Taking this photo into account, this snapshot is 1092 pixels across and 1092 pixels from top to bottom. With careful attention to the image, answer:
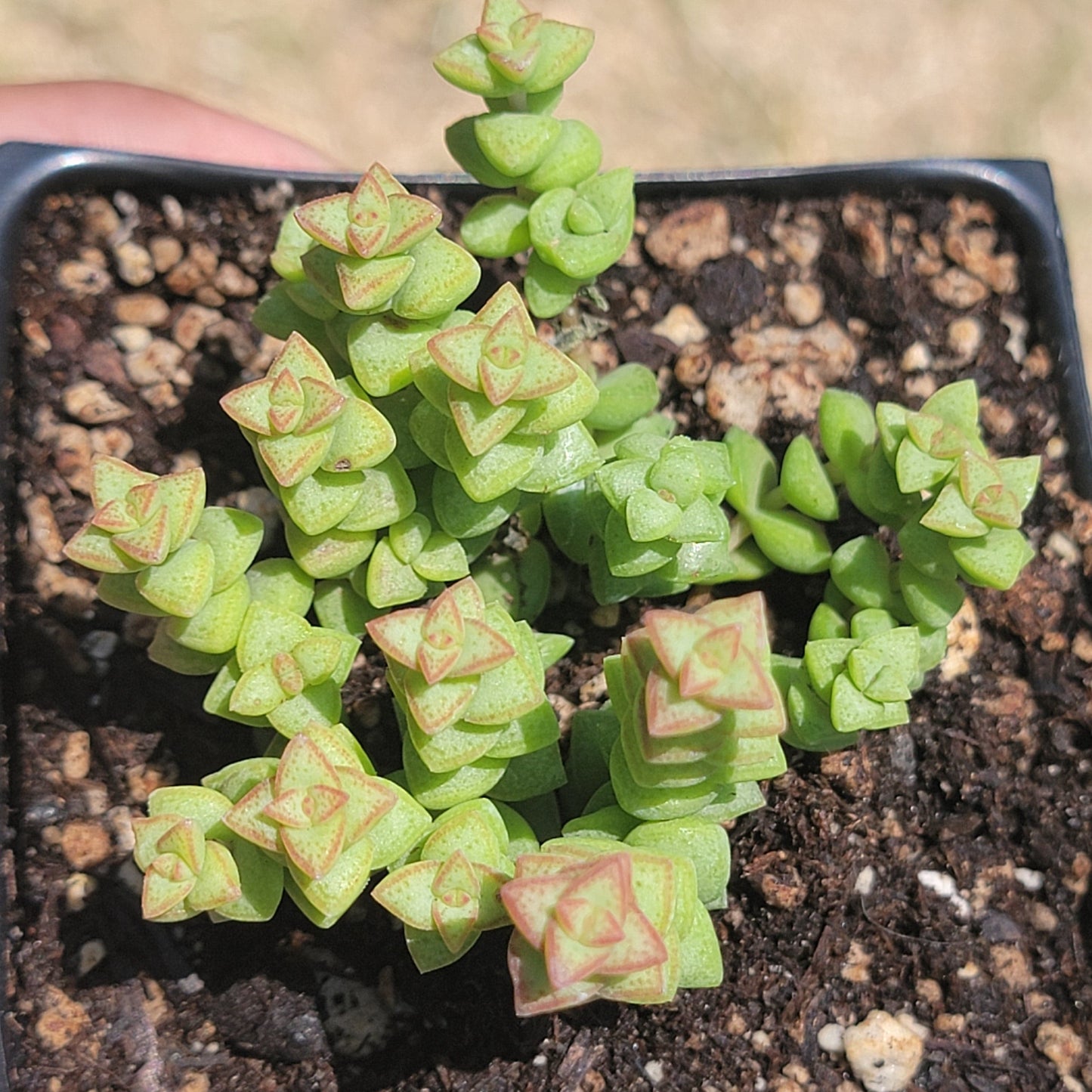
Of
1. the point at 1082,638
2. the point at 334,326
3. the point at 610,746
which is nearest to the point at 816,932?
the point at 610,746

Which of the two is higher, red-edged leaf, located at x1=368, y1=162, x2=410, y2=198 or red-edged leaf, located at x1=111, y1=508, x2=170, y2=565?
red-edged leaf, located at x1=368, y1=162, x2=410, y2=198

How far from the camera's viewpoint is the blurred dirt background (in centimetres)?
246

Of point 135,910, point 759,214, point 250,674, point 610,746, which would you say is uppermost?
point 759,214

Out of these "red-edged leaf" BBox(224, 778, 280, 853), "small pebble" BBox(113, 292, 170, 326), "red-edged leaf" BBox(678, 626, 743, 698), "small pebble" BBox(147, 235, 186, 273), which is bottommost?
"red-edged leaf" BBox(224, 778, 280, 853)

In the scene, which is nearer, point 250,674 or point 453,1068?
point 250,674

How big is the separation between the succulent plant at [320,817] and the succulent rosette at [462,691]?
65mm

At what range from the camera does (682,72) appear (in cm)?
256

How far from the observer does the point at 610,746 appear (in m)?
1.11

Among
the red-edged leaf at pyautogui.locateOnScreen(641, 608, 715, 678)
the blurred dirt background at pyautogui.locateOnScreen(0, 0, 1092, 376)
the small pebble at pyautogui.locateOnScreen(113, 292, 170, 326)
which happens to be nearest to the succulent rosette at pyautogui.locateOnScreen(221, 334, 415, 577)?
the red-edged leaf at pyautogui.locateOnScreen(641, 608, 715, 678)

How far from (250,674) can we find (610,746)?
1.19 ft

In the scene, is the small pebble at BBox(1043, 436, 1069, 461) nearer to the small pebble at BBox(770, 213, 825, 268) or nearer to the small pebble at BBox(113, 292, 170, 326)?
the small pebble at BBox(770, 213, 825, 268)

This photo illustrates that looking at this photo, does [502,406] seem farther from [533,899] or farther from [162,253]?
[162,253]

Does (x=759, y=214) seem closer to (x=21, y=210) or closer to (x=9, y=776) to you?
(x=21, y=210)

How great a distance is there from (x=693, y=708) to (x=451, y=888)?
0.86 ft
